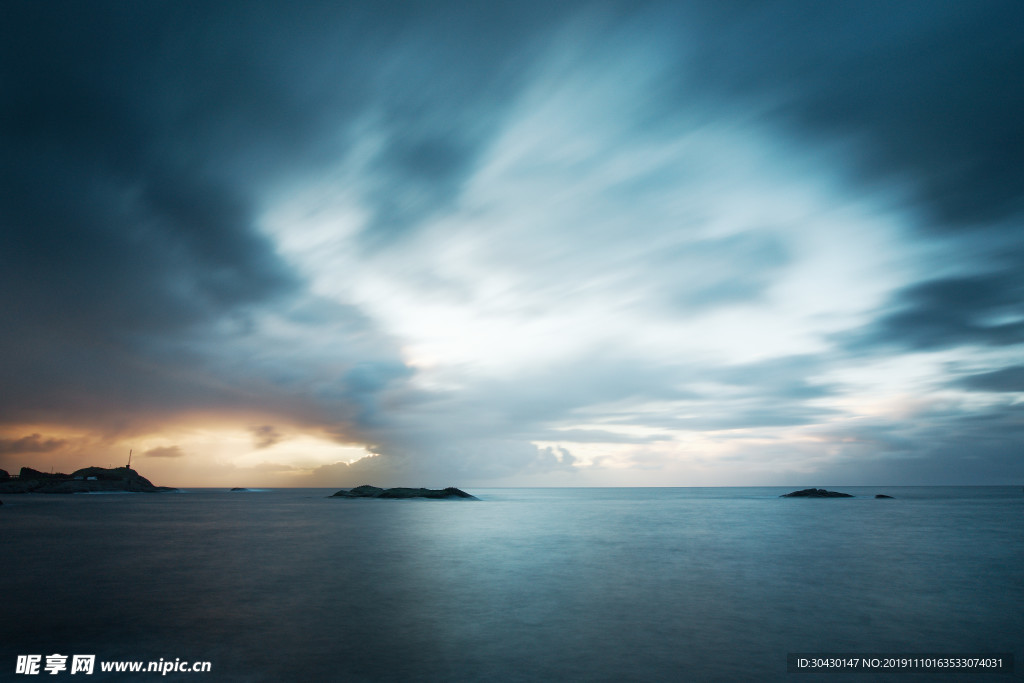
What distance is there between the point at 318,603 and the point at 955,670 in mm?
20303

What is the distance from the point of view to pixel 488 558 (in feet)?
105

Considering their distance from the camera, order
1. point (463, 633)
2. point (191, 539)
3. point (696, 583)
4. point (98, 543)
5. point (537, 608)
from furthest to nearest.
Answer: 1. point (191, 539)
2. point (98, 543)
3. point (696, 583)
4. point (537, 608)
5. point (463, 633)

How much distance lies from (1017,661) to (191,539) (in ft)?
168

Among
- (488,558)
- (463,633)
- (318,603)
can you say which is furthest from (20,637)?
(488,558)

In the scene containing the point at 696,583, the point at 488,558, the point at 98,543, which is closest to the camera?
the point at 696,583

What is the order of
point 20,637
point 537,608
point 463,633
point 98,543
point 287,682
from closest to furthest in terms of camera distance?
point 287,682 → point 20,637 → point 463,633 → point 537,608 → point 98,543

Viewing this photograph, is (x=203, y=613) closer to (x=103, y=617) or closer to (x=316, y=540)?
(x=103, y=617)

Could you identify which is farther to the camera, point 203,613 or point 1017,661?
point 203,613

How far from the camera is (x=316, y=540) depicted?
137ft

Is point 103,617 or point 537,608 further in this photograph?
point 537,608

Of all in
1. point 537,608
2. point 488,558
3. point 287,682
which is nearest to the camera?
point 287,682

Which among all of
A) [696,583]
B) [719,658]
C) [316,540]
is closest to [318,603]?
[719,658]

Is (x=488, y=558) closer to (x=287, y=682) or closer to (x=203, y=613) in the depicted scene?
(x=203, y=613)

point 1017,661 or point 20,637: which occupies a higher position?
point 20,637
